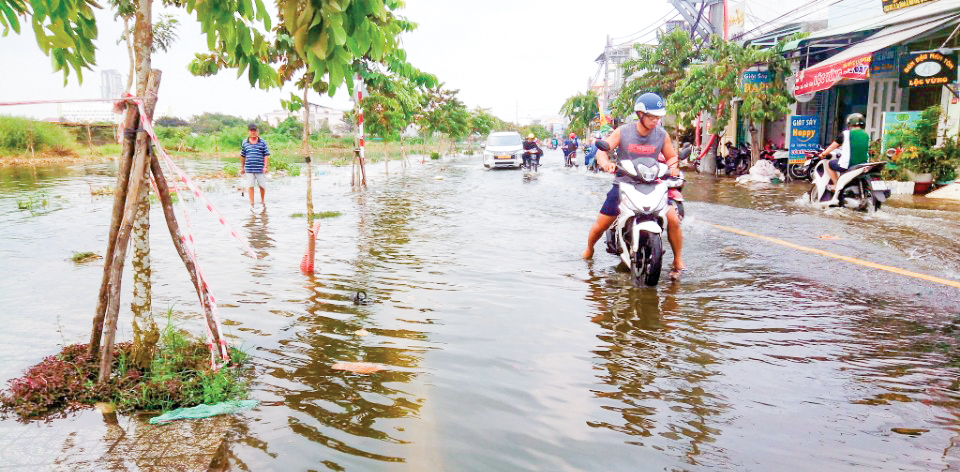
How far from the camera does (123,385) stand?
3.32 meters

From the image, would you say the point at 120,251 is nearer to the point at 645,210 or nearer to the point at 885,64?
the point at 645,210

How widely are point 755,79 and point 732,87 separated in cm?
65

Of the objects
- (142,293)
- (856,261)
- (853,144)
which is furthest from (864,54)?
(142,293)

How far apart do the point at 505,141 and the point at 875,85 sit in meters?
15.4

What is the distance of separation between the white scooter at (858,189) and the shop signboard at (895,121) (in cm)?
409

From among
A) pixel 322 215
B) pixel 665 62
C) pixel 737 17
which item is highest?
pixel 737 17

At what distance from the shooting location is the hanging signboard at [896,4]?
14748 millimetres

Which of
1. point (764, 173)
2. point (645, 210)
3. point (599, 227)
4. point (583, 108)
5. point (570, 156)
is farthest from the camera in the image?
point (583, 108)

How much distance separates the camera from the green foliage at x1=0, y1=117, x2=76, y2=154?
34594mm

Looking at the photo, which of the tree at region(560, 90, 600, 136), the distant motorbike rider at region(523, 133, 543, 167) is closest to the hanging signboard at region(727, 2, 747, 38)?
the distant motorbike rider at region(523, 133, 543, 167)

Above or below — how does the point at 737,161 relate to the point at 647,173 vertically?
above

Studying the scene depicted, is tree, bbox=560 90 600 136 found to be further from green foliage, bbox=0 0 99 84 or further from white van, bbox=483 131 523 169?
green foliage, bbox=0 0 99 84

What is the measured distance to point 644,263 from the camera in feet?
19.3

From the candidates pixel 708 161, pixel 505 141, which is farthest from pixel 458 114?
pixel 708 161
